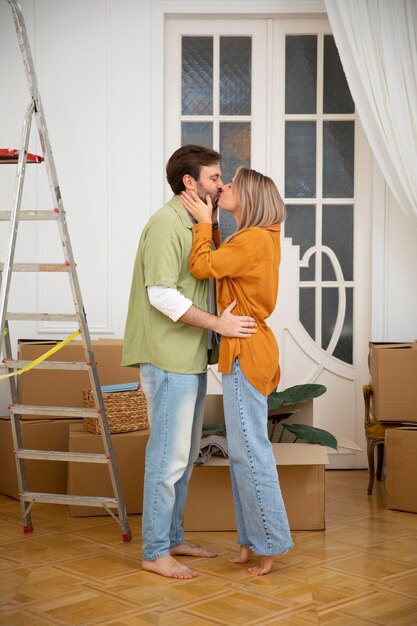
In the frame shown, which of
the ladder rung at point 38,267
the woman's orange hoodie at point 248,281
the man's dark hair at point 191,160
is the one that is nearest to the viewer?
the woman's orange hoodie at point 248,281

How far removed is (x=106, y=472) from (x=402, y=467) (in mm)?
1331

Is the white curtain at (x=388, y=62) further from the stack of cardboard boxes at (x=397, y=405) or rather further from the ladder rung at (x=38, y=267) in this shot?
the ladder rung at (x=38, y=267)

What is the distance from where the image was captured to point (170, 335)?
290 centimetres

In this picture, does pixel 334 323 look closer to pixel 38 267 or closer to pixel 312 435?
pixel 312 435

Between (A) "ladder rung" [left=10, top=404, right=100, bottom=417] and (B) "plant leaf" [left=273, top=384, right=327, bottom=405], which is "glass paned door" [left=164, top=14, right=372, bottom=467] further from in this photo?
(A) "ladder rung" [left=10, top=404, right=100, bottom=417]

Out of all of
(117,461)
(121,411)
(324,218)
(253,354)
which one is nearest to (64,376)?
(121,411)

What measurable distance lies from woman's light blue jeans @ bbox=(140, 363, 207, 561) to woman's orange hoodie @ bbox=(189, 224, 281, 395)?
0.59 ft

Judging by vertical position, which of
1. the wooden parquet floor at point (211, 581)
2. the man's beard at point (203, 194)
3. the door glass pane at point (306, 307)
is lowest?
the wooden parquet floor at point (211, 581)

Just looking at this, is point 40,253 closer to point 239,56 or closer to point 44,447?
point 44,447

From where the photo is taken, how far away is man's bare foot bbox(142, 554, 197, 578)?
2.89 m

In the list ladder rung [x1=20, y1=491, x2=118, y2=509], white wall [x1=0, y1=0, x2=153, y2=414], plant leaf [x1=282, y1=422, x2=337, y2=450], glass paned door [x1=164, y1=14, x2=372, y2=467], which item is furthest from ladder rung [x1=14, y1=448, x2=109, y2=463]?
glass paned door [x1=164, y1=14, x2=372, y2=467]

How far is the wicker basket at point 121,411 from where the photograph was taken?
3.80 metres

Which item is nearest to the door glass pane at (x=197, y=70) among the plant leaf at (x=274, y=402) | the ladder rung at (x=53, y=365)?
the plant leaf at (x=274, y=402)

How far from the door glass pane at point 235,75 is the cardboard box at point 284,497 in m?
2.09
